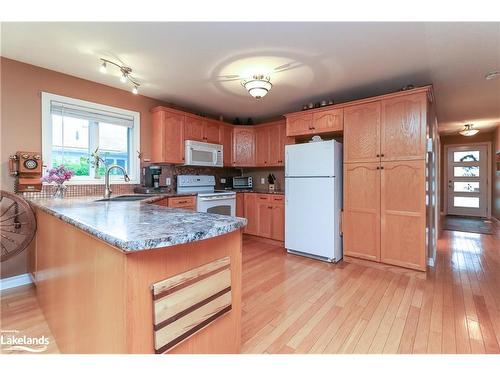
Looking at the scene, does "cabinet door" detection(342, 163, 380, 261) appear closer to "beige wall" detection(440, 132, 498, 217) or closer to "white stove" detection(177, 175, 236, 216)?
"white stove" detection(177, 175, 236, 216)

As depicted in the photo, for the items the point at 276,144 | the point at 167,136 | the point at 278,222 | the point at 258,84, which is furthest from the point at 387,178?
the point at 167,136

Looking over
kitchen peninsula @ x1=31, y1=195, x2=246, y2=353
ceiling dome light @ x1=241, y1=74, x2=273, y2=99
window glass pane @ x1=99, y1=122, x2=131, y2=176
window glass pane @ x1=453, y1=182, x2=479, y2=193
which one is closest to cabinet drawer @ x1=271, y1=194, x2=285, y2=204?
ceiling dome light @ x1=241, y1=74, x2=273, y2=99

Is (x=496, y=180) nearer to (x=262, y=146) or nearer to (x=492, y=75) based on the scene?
(x=492, y=75)

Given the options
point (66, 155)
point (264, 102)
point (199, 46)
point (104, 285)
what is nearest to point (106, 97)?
point (66, 155)

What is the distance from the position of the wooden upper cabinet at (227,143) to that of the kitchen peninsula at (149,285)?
10.4ft

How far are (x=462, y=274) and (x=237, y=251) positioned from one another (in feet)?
9.55

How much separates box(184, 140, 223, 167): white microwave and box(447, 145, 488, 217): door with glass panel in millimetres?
6693

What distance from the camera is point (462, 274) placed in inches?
106

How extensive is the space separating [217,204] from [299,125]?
69.0 inches
